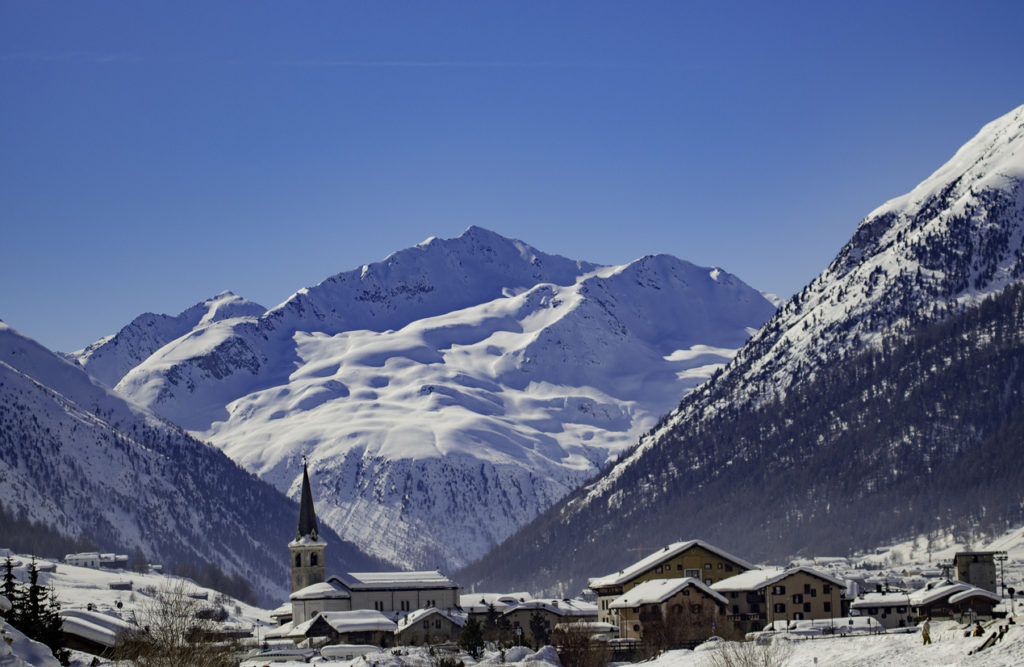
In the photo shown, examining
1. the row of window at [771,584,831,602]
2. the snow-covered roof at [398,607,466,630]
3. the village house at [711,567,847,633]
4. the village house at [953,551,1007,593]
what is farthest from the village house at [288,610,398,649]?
the village house at [953,551,1007,593]

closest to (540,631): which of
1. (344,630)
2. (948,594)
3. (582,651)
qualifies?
(344,630)

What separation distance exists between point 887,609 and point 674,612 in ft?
81.3

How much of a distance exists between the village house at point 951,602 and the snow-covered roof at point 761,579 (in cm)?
849

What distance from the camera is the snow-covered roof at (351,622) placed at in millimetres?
181125

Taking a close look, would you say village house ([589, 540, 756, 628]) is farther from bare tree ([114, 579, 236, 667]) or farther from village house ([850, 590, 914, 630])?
bare tree ([114, 579, 236, 667])

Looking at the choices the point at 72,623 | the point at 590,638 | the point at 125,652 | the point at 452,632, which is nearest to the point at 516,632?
the point at 452,632

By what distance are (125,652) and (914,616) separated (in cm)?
8062

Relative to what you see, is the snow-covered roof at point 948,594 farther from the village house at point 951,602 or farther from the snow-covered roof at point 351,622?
the snow-covered roof at point 351,622

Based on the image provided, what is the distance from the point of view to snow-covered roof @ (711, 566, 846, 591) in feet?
521

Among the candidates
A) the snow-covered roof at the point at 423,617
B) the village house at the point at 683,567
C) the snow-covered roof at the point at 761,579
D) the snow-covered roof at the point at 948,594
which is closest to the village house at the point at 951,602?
the snow-covered roof at the point at 948,594

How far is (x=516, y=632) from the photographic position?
176m

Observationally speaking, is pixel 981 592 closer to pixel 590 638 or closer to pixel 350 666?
pixel 590 638

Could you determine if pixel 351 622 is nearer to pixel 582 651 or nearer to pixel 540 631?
pixel 540 631

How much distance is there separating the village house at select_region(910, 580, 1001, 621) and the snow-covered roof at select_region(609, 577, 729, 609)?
17.7 metres
